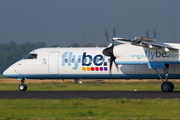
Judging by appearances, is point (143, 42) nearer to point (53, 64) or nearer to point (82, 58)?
point (82, 58)

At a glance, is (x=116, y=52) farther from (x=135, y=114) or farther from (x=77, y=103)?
(x=135, y=114)

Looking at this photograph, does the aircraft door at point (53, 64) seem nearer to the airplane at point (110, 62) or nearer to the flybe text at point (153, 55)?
the airplane at point (110, 62)

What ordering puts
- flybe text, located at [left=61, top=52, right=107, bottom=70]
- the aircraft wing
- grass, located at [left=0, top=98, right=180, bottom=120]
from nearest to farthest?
grass, located at [left=0, top=98, right=180, bottom=120] → the aircraft wing → flybe text, located at [left=61, top=52, right=107, bottom=70]

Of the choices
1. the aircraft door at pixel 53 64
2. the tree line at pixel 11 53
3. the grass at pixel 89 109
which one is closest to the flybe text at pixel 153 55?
the grass at pixel 89 109

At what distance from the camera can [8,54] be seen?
125 m

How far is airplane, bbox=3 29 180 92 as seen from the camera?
2436 centimetres

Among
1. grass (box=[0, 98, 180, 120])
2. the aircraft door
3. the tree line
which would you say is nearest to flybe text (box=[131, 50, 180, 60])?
grass (box=[0, 98, 180, 120])

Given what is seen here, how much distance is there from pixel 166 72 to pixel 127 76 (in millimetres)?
3516

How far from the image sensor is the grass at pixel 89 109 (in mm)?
13055

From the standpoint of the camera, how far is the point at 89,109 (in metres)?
15.3

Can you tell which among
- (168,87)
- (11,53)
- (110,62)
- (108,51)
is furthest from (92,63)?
(11,53)

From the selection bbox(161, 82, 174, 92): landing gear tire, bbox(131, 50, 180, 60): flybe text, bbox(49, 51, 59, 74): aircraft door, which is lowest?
bbox(161, 82, 174, 92): landing gear tire

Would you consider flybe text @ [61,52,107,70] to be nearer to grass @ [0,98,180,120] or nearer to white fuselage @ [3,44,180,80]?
white fuselage @ [3,44,180,80]

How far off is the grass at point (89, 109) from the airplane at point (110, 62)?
7.17 m
